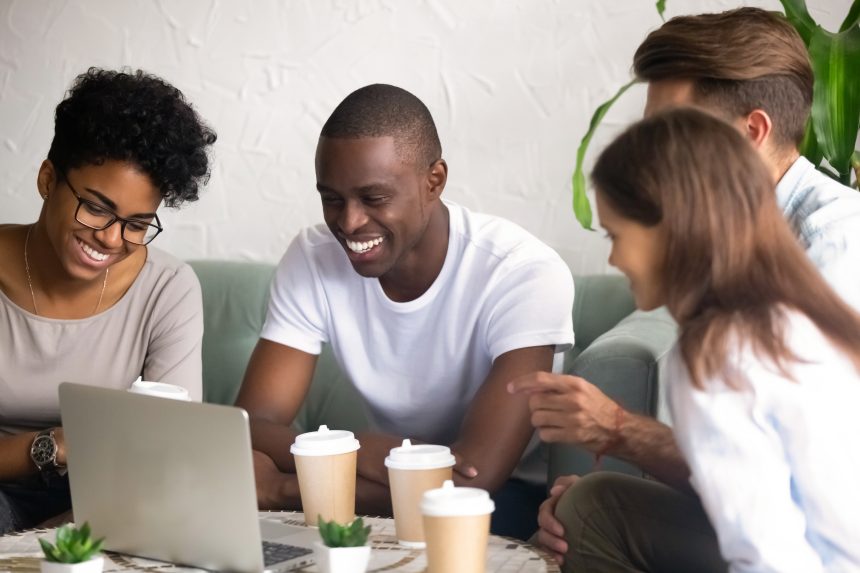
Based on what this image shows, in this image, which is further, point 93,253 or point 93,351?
point 93,351

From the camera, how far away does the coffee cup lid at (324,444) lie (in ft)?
4.59

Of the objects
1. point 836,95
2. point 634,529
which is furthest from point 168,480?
point 836,95

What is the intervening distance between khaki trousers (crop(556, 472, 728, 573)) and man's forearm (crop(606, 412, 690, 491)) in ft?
0.13

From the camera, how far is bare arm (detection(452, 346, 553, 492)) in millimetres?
1716

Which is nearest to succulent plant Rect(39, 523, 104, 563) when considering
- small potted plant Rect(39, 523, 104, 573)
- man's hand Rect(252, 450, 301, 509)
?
small potted plant Rect(39, 523, 104, 573)

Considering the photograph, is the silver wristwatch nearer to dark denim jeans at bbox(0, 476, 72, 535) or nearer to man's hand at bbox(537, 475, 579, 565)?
dark denim jeans at bbox(0, 476, 72, 535)

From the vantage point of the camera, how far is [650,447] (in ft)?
4.80

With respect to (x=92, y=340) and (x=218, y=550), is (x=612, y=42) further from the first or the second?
(x=218, y=550)

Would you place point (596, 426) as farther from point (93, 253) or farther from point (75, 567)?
point (93, 253)

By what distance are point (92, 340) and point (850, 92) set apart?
1.33m

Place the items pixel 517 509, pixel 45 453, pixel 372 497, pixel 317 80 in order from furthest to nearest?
pixel 317 80, pixel 517 509, pixel 45 453, pixel 372 497

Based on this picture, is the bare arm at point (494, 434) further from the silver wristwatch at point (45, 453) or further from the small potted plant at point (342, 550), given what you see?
the silver wristwatch at point (45, 453)

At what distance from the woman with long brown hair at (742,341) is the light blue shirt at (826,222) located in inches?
7.2

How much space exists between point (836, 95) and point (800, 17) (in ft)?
0.55
